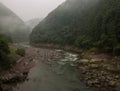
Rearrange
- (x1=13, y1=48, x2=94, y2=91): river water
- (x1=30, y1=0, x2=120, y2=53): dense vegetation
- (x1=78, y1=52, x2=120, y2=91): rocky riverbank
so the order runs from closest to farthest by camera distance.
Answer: (x1=13, y1=48, x2=94, y2=91): river water → (x1=78, y1=52, x2=120, y2=91): rocky riverbank → (x1=30, y1=0, x2=120, y2=53): dense vegetation

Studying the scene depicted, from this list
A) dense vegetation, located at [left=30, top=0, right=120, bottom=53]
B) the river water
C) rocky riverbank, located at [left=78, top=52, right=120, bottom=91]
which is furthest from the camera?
dense vegetation, located at [left=30, top=0, right=120, bottom=53]

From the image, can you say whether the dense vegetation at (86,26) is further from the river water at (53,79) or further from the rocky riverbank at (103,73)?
A: the river water at (53,79)

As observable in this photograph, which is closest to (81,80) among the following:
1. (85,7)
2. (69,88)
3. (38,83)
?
(69,88)

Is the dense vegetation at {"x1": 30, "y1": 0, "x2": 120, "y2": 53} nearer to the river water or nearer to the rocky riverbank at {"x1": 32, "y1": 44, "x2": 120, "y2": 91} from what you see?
the rocky riverbank at {"x1": 32, "y1": 44, "x2": 120, "y2": 91}

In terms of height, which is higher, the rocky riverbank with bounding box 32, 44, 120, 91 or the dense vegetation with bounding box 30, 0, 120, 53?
the dense vegetation with bounding box 30, 0, 120, 53

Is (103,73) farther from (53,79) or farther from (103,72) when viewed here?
(53,79)

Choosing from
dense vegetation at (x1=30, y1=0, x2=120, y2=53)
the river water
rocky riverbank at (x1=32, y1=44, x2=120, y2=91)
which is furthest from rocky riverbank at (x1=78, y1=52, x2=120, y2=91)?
dense vegetation at (x1=30, y1=0, x2=120, y2=53)
